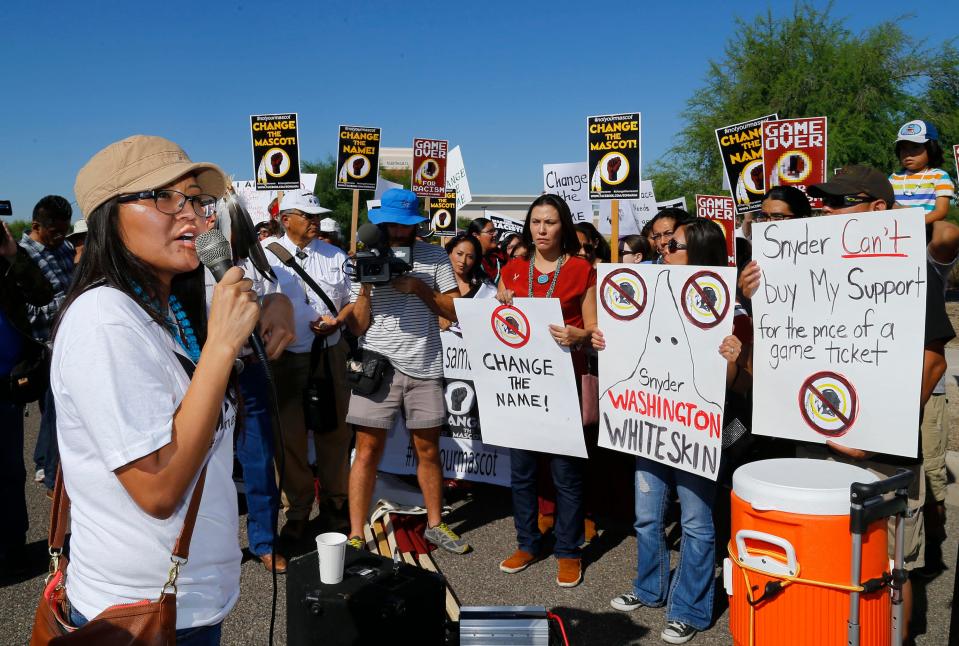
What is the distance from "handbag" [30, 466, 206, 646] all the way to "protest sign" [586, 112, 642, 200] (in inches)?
204

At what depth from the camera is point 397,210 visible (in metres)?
4.74

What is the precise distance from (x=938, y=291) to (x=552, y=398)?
6.66 ft

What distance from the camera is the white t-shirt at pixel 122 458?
146 cm

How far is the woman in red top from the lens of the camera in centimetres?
436

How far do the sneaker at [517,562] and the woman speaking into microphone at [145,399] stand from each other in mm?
2938

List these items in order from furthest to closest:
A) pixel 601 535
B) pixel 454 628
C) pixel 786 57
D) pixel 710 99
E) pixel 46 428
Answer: pixel 710 99 < pixel 786 57 < pixel 46 428 < pixel 601 535 < pixel 454 628

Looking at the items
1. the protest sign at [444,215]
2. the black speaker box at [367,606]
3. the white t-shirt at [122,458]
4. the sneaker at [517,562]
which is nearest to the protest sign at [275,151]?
the protest sign at [444,215]

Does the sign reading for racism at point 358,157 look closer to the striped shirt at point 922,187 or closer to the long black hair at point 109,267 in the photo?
the striped shirt at point 922,187

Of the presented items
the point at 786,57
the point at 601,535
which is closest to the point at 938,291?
the point at 601,535

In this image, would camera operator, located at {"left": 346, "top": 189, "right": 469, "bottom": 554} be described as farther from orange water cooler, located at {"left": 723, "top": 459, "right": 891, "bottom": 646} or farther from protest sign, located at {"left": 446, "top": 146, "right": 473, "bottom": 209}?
protest sign, located at {"left": 446, "top": 146, "right": 473, "bottom": 209}

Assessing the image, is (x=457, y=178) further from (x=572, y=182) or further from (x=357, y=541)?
(x=357, y=541)

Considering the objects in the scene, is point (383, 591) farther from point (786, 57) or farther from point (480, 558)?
point (786, 57)

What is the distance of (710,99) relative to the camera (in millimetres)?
26844

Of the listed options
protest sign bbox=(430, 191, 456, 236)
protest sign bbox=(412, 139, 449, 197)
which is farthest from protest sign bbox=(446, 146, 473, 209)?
protest sign bbox=(412, 139, 449, 197)
